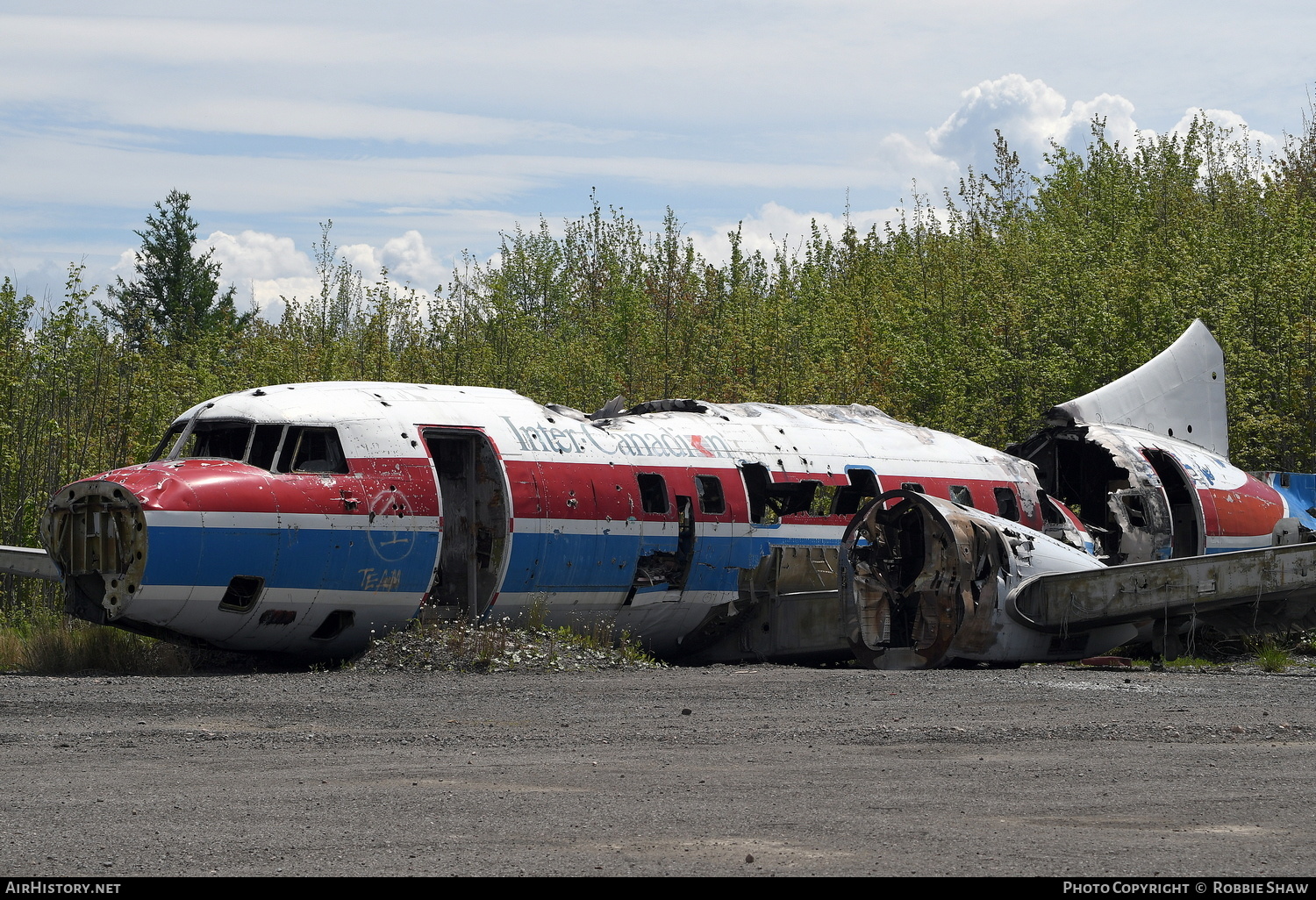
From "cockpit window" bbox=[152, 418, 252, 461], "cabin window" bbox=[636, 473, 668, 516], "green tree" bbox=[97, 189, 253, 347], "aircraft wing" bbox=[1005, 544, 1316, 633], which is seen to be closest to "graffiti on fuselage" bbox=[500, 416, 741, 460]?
"cabin window" bbox=[636, 473, 668, 516]

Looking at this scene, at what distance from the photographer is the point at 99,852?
6.86 m

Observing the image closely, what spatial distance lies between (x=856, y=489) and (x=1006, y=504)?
2.66m

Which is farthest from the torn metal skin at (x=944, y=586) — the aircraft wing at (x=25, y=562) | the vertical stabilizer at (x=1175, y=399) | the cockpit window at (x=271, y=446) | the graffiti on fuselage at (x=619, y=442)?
the aircraft wing at (x=25, y=562)

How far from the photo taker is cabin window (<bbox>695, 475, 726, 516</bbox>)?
18.8 m

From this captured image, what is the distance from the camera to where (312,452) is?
16.0 m

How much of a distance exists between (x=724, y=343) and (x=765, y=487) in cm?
2041

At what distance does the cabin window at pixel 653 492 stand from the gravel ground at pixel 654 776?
11.4 feet

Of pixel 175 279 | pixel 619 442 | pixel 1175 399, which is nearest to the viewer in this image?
pixel 619 442

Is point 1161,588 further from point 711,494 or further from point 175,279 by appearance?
point 175,279

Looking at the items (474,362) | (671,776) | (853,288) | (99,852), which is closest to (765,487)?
(671,776)

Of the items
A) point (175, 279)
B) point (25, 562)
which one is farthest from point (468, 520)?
point (175, 279)

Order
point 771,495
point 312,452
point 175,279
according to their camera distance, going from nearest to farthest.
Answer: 1. point 312,452
2. point 771,495
3. point 175,279

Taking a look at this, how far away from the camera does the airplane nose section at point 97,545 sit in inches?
568

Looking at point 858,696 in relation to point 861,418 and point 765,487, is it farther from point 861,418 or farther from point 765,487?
point 861,418
